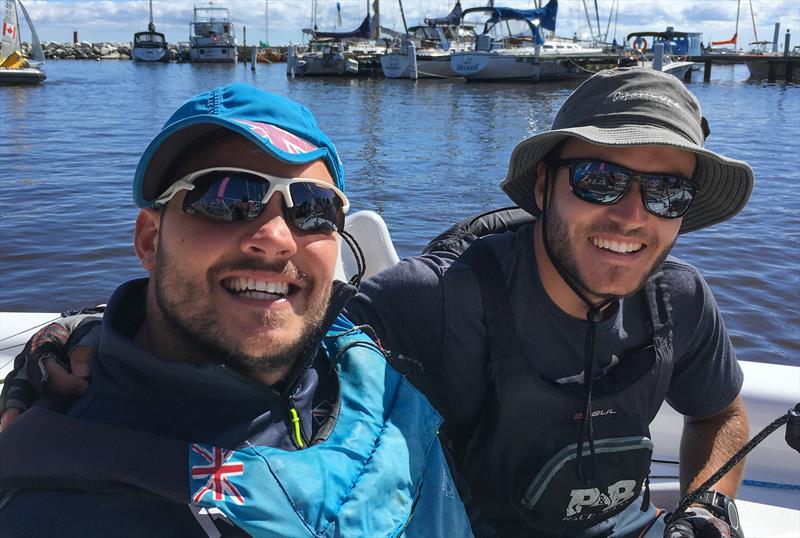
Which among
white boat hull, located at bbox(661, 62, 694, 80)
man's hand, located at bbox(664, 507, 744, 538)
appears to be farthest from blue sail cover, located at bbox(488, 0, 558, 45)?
man's hand, located at bbox(664, 507, 744, 538)

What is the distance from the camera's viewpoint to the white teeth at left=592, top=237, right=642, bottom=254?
2.21 m

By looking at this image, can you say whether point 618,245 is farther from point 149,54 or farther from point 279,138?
point 149,54

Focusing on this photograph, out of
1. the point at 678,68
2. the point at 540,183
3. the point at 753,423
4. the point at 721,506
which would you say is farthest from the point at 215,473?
the point at 678,68

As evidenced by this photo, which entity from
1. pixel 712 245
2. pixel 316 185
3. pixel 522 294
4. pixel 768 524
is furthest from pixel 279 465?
pixel 712 245

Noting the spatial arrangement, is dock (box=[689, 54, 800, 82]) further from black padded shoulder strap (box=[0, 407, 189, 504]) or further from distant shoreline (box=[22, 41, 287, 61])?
black padded shoulder strap (box=[0, 407, 189, 504])

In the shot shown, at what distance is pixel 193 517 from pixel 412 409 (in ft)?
2.05

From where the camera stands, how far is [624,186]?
7.16 ft

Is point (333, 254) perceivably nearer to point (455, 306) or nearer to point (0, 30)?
point (455, 306)

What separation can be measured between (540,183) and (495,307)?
0.50m

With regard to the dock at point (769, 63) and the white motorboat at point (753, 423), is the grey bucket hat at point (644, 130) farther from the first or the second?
the dock at point (769, 63)

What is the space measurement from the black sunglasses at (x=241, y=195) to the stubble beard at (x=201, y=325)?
12 centimetres

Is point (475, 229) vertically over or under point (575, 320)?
over

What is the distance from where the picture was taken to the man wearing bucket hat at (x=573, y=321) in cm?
216

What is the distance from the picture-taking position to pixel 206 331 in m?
1.57
